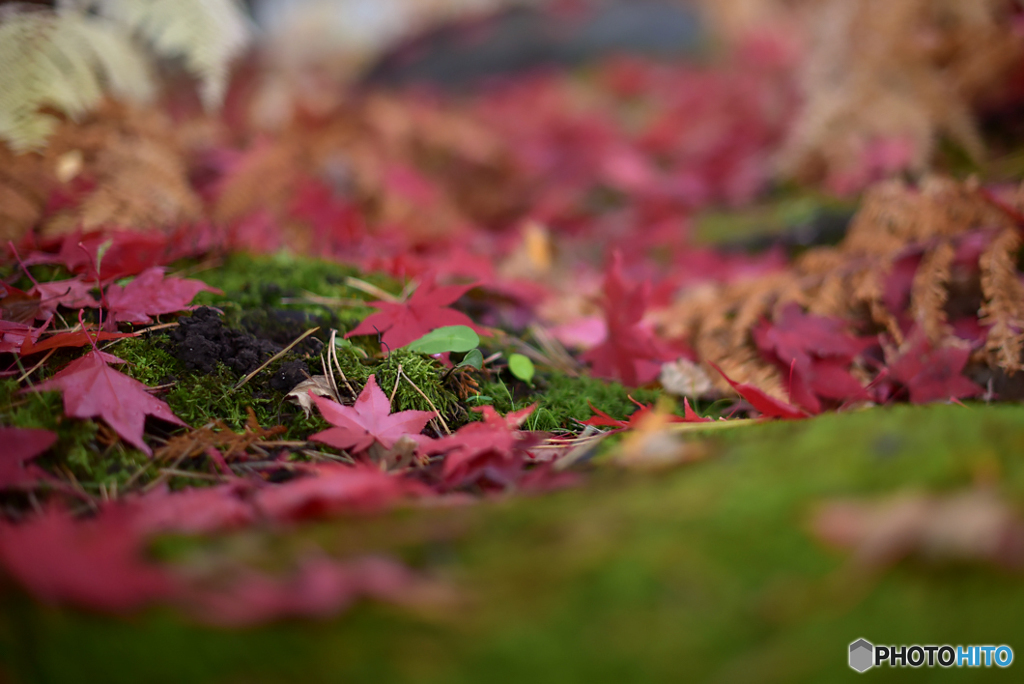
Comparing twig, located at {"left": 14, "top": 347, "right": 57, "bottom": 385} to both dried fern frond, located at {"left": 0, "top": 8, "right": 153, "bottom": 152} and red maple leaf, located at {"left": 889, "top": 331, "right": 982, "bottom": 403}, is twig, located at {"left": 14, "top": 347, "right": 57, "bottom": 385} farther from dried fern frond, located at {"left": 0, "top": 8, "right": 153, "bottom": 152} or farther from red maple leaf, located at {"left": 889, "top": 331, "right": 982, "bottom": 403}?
red maple leaf, located at {"left": 889, "top": 331, "right": 982, "bottom": 403}

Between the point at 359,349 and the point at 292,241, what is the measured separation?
1271 millimetres

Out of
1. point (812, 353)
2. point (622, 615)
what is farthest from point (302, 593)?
point (812, 353)

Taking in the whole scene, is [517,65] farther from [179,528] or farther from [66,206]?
[179,528]

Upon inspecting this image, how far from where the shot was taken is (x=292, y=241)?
7.95ft

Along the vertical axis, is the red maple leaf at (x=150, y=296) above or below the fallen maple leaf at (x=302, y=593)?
above

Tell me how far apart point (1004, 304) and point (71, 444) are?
1986 mm

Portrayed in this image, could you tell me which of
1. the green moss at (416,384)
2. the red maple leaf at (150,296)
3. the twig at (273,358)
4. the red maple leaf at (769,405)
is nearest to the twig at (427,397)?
the green moss at (416,384)

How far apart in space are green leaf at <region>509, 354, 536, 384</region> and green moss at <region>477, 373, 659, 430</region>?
39 millimetres

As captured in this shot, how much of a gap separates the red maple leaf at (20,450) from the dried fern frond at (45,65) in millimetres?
1292

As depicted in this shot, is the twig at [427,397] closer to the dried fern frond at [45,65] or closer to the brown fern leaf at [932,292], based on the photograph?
the brown fern leaf at [932,292]

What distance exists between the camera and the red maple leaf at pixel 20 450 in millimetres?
914

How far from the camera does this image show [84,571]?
60cm

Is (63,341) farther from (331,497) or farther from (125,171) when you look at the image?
(125,171)

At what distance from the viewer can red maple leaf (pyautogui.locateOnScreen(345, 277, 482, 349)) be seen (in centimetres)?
136
